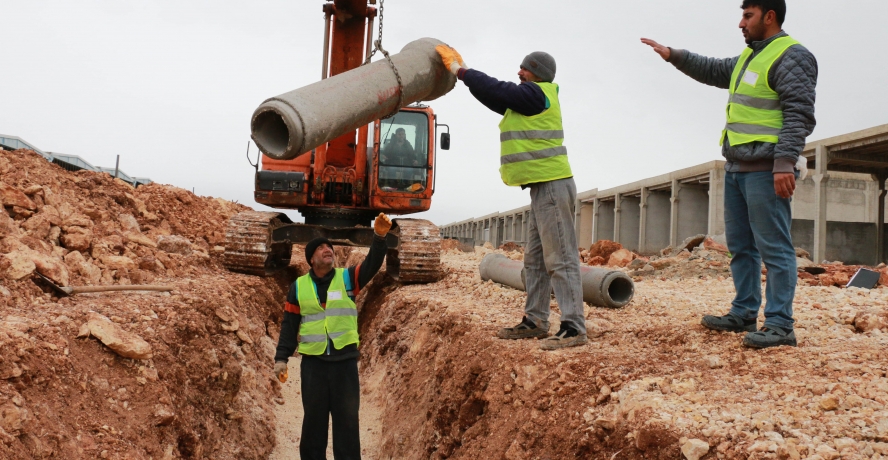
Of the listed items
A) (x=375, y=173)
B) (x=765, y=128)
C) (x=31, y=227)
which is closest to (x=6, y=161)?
(x=31, y=227)

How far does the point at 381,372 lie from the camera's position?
756cm

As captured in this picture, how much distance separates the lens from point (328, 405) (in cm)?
459

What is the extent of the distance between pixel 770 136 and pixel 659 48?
114cm

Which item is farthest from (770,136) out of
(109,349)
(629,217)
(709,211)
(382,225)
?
(629,217)

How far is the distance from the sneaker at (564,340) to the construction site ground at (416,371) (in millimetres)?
94

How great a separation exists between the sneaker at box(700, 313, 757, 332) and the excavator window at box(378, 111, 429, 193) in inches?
243

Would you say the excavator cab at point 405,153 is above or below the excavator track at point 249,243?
above

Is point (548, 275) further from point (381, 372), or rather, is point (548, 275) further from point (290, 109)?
point (381, 372)

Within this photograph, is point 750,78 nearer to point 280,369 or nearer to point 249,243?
point 280,369

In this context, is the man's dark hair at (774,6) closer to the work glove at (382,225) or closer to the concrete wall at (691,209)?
Result: the work glove at (382,225)

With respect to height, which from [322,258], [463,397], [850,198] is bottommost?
[463,397]

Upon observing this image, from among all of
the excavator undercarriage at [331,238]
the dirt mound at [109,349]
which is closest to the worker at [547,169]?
the dirt mound at [109,349]

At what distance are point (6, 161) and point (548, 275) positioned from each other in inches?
284

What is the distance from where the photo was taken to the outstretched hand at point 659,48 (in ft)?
15.2
